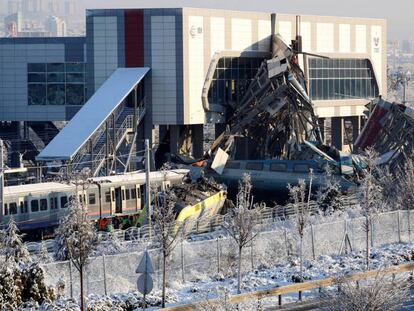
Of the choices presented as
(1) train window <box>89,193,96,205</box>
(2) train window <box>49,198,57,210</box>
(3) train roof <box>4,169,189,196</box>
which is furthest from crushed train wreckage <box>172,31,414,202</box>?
(2) train window <box>49,198,57,210</box>

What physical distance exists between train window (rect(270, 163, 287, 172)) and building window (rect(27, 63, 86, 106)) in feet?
62.6

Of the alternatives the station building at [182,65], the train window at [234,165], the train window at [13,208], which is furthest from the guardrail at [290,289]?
the station building at [182,65]

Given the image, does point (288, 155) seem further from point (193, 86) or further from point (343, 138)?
point (343, 138)

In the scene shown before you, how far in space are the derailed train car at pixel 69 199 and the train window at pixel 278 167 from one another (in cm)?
1336

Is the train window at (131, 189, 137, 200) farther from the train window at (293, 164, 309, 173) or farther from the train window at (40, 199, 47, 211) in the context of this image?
the train window at (293, 164, 309, 173)

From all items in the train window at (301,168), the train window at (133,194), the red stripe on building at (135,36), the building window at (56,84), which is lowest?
the train window at (133,194)

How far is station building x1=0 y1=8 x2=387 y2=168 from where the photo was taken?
268 feet

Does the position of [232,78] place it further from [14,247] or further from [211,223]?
[14,247]

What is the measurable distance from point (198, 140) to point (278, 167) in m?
11.3

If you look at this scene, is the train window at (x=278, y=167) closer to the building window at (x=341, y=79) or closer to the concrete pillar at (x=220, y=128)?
the concrete pillar at (x=220, y=128)

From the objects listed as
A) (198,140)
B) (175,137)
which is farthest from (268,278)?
(198,140)

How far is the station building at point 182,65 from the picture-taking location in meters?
81.8

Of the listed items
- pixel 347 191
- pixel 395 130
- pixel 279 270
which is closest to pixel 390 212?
pixel 279 270

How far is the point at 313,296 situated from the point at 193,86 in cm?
4039
